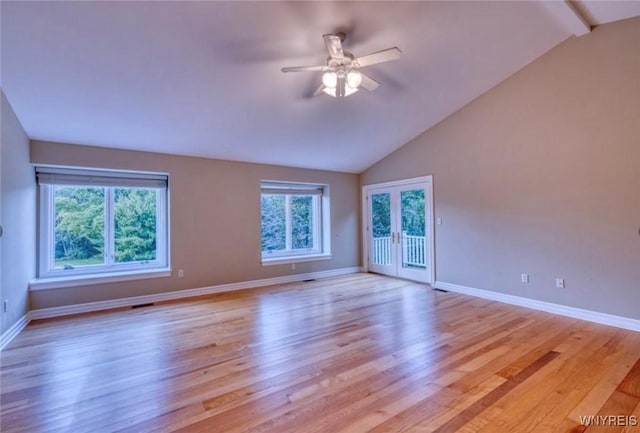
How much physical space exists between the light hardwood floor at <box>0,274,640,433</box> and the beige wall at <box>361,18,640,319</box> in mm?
594

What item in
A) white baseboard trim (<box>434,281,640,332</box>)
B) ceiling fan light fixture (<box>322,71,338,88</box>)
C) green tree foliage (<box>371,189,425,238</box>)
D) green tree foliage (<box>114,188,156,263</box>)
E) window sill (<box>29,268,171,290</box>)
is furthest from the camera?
green tree foliage (<box>371,189,425,238</box>)

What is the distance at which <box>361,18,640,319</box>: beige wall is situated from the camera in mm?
3398

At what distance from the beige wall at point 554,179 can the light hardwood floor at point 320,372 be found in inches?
23.4

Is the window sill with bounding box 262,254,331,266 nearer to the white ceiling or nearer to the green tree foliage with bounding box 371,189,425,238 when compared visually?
the green tree foliage with bounding box 371,189,425,238

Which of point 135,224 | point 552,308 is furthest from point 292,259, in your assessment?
point 552,308

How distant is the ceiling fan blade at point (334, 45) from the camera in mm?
2424

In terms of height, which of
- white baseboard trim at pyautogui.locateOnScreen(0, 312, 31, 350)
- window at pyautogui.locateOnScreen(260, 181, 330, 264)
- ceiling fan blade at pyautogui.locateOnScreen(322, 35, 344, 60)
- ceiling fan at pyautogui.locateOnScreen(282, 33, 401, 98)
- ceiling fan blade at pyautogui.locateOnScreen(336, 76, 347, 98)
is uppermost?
ceiling fan blade at pyautogui.locateOnScreen(322, 35, 344, 60)

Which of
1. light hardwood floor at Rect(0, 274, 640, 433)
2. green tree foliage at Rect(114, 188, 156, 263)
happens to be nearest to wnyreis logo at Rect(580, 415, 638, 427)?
light hardwood floor at Rect(0, 274, 640, 433)

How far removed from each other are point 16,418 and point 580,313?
532 cm

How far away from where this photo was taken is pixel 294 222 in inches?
249

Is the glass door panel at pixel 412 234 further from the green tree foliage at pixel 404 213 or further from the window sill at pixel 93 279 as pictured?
the window sill at pixel 93 279

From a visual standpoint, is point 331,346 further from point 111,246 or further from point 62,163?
point 62,163

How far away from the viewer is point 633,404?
2.01 m

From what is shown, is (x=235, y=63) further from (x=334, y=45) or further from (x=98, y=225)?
(x=98, y=225)
